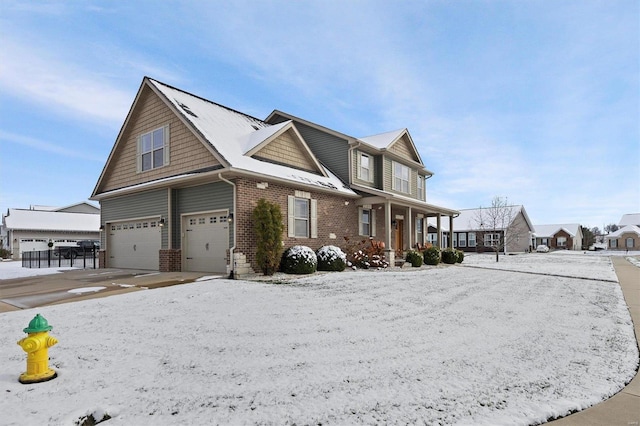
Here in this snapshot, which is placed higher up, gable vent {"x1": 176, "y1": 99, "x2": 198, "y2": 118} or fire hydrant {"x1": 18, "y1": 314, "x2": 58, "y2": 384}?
gable vent {"x1": 176, "y1": 99, "x2": 198, "y2": 118}

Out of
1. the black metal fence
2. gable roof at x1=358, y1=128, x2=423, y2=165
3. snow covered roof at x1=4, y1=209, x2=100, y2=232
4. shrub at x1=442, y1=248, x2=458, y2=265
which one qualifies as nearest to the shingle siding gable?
the black metal fence

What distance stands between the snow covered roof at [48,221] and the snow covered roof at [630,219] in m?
97.1

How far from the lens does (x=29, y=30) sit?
33.6 feet

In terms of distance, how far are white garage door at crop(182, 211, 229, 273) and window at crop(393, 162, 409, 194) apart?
11.2 metres

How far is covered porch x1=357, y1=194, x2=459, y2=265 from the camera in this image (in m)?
17.0

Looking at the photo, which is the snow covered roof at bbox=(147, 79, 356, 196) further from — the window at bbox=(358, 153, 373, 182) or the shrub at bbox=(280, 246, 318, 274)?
the shrub at bbox=(280, 246, 318, 274)

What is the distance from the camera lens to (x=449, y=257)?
2086cm

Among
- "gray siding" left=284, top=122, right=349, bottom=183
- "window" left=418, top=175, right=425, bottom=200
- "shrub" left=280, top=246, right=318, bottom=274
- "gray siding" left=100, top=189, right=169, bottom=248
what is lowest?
"shrub" left=280, top=246, right=318, bottom=274

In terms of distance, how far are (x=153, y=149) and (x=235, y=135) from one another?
12.5 feet

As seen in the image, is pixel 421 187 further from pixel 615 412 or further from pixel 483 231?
pixel 483 231

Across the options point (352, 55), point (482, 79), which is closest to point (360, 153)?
point (352, 55)

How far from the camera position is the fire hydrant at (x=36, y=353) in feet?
12.8

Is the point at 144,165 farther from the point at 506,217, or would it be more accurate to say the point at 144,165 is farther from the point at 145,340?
the point at 506,217

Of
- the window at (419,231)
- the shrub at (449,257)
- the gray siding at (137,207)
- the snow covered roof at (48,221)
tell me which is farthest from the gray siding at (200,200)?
the snow covered roof at (48,221)
